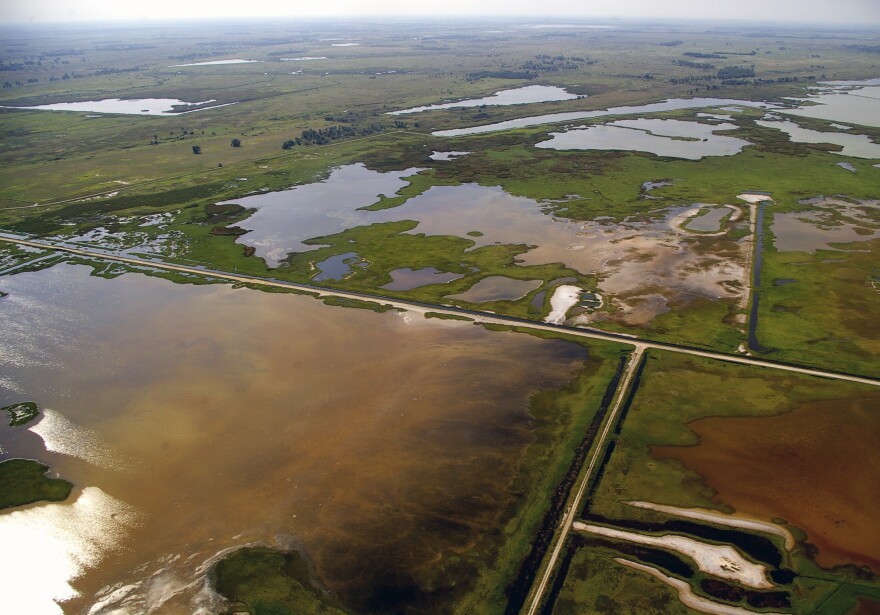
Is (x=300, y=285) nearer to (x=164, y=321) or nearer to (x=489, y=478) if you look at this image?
(x=164, y=321)

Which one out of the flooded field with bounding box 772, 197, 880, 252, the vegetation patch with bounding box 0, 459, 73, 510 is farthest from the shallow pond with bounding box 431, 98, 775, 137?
the vegetation patch with bounding box 0, 459, 73, 510

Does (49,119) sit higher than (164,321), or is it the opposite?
(49,119)

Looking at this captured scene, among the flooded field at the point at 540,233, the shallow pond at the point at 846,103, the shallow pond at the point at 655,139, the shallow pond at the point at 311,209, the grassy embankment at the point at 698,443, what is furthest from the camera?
the shallow pond at the point at 846,103

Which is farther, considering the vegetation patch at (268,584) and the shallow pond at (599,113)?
the shallow pond at (599,113)

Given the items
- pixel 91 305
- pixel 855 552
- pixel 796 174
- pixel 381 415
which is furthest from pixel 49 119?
pixel 855 552

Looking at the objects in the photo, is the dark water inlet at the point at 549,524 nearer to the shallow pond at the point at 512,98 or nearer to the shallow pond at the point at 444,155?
the shallow pond at the point at 444,155

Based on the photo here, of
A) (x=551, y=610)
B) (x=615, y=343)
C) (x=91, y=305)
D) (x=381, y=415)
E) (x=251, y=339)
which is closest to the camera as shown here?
(x=551, y=610)

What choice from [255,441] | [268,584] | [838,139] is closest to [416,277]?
[255,441]

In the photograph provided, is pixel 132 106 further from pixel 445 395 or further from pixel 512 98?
pixel 445 395

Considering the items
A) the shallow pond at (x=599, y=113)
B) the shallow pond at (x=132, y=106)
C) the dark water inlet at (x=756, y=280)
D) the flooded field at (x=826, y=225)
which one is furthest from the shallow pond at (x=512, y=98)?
the flooded field at (x=826, y=225)
